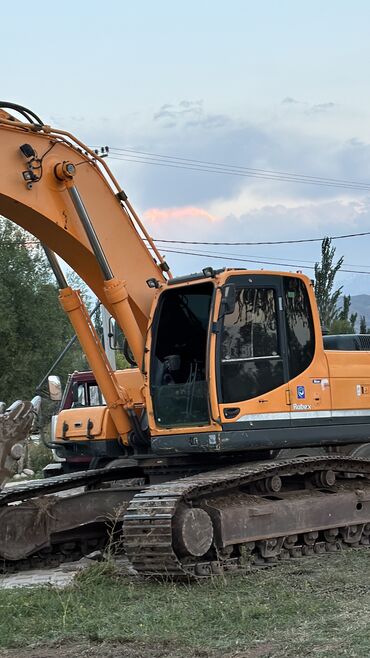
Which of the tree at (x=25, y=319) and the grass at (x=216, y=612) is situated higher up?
the tree at (x=25, y=319)

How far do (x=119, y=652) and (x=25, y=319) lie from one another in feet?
111

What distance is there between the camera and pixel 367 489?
1088 cm

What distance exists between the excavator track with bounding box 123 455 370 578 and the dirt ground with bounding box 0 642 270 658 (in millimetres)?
1978

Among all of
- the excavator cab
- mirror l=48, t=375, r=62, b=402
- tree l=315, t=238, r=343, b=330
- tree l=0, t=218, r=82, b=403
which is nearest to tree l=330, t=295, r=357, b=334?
tree l=315, t=238, r=343, b=330

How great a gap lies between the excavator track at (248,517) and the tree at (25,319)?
2838 centimetres

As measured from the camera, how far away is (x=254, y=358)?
9.85 m

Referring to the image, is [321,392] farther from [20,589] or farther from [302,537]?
[20,589]

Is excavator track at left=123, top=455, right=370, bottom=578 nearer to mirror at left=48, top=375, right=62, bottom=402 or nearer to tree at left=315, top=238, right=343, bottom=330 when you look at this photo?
mirror at left=48, top=375, right=62, bottom=402

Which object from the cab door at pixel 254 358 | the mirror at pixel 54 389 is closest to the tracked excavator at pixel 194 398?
the cab door at pixel 254 358

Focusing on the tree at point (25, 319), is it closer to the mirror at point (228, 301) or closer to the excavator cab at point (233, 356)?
the excavator cab at point (233, 356)

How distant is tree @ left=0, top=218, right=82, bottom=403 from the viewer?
3822cm

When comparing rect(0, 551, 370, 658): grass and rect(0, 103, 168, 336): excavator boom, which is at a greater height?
rect(0, 103, 168, 336): excavator boom

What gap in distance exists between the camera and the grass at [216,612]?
646 centimetres

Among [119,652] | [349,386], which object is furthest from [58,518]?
[119,652]
